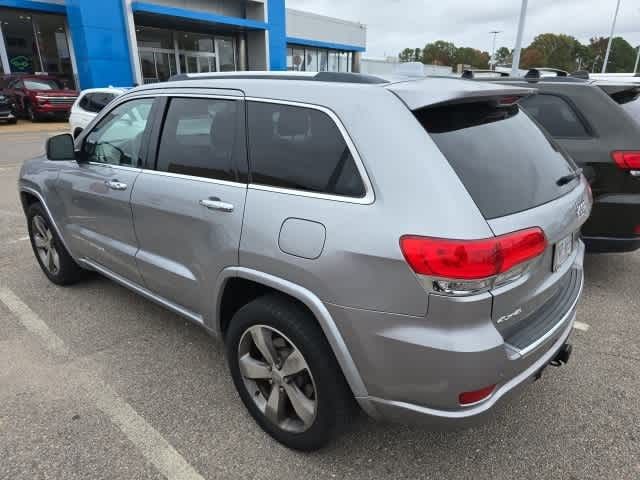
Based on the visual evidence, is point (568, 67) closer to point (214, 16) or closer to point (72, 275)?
point (214, 16)

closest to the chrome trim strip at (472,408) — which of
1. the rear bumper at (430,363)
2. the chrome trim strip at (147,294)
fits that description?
the rear bumper at (430,363)

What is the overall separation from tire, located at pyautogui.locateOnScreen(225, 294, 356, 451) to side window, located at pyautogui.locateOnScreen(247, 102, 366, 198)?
22.8 inches

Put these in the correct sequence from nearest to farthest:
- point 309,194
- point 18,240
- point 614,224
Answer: point 309,194
point 614,224
point 18,240

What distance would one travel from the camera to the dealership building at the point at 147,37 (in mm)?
20188

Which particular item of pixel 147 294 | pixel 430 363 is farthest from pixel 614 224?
pixel 147 294

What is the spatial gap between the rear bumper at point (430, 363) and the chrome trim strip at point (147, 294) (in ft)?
3.91

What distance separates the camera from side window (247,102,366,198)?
2.02 metres

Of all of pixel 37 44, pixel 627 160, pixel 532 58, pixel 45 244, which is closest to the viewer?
pixel 627 160

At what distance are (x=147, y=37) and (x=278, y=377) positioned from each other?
2790cm

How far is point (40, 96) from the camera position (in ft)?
61.3

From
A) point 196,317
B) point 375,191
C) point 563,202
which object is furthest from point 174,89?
point 563,202

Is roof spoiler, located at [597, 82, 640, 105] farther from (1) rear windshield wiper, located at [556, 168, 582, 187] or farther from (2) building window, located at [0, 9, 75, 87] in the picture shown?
(2) building window, located at [0, 9, 75, 87]

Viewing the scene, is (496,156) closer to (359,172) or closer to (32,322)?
(359,172)

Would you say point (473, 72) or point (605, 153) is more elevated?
point (473, 72)
